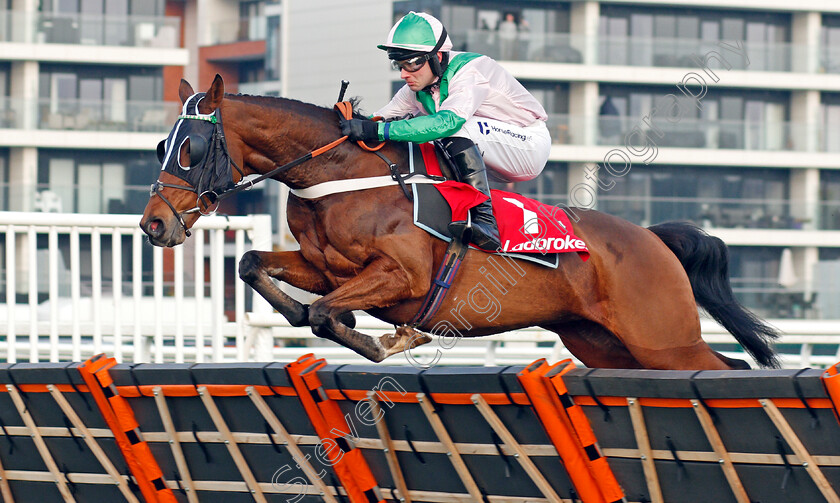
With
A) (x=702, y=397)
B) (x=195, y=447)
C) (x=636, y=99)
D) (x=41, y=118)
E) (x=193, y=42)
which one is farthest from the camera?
(x=193, y=42)

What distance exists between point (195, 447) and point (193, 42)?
29.2 meters

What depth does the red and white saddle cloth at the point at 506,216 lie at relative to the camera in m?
4.78

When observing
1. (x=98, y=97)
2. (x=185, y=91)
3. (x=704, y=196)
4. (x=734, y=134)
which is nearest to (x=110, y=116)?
(x=98, y=97)

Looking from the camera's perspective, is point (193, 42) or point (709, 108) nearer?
point (709, 108)

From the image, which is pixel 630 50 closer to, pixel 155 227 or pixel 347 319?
pixel 347 319

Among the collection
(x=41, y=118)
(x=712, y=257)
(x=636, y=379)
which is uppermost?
(x=41, y=118)

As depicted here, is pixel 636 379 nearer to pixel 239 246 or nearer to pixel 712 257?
pixel 712 257

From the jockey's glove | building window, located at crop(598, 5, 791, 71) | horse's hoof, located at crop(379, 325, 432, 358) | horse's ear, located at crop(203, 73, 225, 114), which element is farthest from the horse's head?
building window, located at crop(598, 5, 791, 71)

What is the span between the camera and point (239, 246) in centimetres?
640

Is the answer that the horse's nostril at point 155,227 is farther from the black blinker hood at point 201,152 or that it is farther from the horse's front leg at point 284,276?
the horse's front leg at point 284,276

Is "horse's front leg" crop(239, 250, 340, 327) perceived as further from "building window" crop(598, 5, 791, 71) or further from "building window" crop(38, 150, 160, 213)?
"building window" crop(598, 5, 791, 71)

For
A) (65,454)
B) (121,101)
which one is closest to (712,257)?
(65,454)

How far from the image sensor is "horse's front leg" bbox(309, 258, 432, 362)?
4.52 metres

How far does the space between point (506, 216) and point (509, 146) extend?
0.39 m
